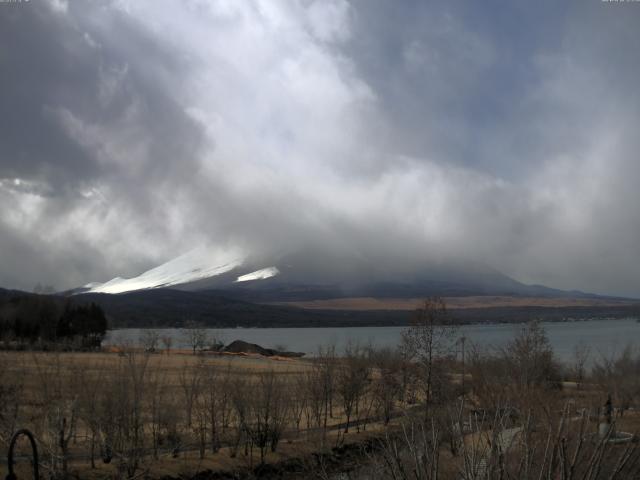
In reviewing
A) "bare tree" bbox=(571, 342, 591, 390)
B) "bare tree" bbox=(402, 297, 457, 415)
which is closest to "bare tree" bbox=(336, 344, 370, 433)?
"bare tree" bbox=(402, 297, 457, 415)

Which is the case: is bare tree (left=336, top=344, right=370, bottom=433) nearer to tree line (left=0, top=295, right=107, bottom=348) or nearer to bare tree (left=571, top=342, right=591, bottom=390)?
bare tree (left=571, top=342, right=591, bottom=390)

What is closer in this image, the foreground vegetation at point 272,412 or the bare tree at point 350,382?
the foreground vegetation at point 272,412

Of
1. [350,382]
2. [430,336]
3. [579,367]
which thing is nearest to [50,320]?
[350,382]

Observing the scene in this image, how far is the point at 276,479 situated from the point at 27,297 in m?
97.3

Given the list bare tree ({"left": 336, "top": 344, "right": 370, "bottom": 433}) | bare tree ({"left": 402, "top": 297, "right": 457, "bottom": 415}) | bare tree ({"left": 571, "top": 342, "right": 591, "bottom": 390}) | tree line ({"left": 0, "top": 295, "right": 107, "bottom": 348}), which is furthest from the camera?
tree line ({"left": 0, "top": 295, "right": 107, "bottom": 348})

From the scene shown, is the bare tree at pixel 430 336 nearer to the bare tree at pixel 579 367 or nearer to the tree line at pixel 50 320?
the bare tree at pixel 579 367

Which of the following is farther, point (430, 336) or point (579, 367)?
point (579, 367)

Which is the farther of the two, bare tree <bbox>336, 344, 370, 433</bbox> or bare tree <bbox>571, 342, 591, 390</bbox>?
bare tree <bbox>571, 342, 591, 390</bbox>

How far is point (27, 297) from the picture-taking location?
108 m

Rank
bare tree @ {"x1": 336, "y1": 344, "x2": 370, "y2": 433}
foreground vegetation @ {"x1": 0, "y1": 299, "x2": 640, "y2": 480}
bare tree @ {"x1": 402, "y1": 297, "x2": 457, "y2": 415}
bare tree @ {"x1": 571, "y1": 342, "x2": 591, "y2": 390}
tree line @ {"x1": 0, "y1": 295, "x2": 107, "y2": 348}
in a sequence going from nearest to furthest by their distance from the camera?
foreground vegetation @ {"x1": 0, "y1": 299, "x2": 640, "y2": 480}
bare tree @ {"x1": 336, "y1": 344, "x2": 370, "y2": 433}
bare tree @ {"x1": 402, "y1": 297, "x2": 457, "y2": 415}
bare tree @ {"x1": 571, "y1": 342, "x2": 591, "y2": 390}
tree line @ {"x1": 0, "y1": 295, "x2": 107, "y2": 348}

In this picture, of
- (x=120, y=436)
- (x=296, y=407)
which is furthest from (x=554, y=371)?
(x=120, y=436)

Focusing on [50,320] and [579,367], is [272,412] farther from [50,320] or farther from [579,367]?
[50,320]

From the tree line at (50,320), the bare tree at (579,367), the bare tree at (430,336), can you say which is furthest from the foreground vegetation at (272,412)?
the tree line at (50,320)

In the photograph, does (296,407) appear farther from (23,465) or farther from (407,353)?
(23,465)
